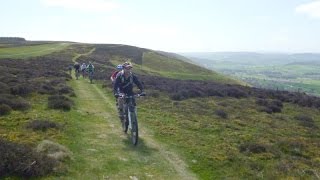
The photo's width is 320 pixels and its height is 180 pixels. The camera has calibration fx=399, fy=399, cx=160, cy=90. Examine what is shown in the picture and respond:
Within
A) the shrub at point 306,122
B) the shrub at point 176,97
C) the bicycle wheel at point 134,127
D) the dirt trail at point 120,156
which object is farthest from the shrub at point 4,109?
the shrub at point 306,122

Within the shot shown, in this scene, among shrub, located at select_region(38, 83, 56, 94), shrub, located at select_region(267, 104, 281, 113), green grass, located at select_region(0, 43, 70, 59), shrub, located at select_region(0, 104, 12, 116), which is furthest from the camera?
green grass, located at select_region(0, 43, 70, 59)

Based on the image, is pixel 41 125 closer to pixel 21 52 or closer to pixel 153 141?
pixel 153 141

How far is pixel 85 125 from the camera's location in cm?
1888

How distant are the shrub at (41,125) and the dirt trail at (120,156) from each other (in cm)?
134

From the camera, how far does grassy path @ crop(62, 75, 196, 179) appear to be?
12055 millimetres

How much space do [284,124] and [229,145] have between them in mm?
9317

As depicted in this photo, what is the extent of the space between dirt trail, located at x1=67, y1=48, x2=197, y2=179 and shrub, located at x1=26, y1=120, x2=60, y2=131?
134 cm

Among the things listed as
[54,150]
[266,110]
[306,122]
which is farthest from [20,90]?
[306,122]

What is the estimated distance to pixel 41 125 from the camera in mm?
16875

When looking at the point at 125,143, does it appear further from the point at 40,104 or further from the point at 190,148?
the point at 40,104

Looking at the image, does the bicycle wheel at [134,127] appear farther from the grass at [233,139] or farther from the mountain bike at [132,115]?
the grass at [233,139]

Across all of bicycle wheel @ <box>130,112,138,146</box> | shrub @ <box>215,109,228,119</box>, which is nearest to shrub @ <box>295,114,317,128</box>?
shrub @ <box>215,109,228,119</box>

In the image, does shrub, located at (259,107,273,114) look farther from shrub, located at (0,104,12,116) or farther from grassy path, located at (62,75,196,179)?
shrub, located at (0,104,12,116)

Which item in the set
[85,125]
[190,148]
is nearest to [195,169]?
[190,148]
